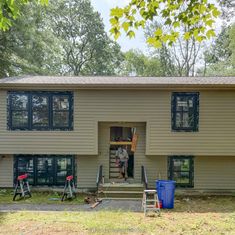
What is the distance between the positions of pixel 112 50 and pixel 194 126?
2889 centimetres

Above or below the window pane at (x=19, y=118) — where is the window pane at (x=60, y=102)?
above

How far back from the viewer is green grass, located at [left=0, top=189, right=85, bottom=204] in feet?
42.4

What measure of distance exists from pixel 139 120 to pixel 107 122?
1.45 m

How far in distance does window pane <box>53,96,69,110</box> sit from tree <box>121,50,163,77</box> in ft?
96.4

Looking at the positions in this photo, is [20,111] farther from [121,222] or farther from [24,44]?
[24,44]

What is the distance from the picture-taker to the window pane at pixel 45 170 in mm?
14969

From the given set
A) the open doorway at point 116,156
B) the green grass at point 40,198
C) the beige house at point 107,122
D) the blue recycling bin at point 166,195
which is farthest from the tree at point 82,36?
the blue recycling bin at point 166,195

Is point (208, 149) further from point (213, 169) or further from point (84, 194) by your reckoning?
point (84, 194)

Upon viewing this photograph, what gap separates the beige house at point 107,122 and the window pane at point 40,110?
0.14 feet

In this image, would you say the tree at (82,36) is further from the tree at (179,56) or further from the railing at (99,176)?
the railing at (99,176)

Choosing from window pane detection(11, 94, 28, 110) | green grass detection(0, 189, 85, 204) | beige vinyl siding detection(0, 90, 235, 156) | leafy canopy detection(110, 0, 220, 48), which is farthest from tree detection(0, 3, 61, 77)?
leafy canopy detection(110, 0, 220, 48)

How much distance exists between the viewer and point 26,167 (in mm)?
15039

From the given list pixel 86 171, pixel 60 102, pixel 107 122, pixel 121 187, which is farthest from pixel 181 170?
pixel 60 102

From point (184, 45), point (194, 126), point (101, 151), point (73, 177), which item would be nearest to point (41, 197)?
point (73, 177)
